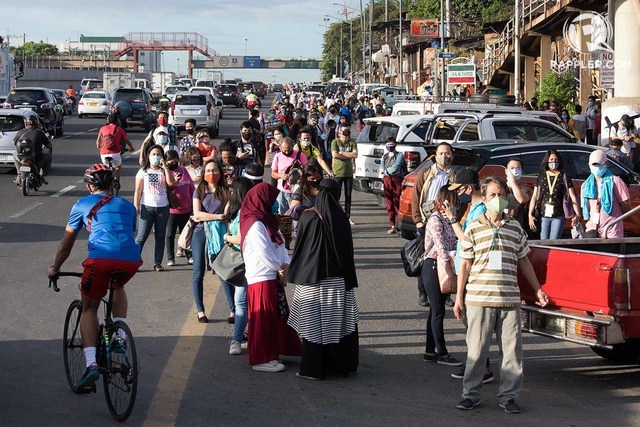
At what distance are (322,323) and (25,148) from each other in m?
16.0

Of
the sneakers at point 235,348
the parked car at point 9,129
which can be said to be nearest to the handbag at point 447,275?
the sneakers at point 235,348

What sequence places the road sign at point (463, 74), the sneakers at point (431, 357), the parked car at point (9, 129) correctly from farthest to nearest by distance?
1. the road sign at point (463, 74)
2. the parked car at point (9, 129)
3. the sneakers at point (431, 357)

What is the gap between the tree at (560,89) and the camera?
3906 cm

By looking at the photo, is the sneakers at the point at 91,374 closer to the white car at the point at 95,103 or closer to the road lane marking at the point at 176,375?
the road lane marking at the point at 176,375

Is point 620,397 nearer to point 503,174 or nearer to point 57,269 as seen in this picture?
point 57,269

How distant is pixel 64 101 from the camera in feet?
201

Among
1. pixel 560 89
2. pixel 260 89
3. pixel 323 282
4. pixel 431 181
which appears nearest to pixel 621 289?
pixel 323 282

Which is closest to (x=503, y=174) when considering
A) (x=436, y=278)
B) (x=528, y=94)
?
(x=436, y=278)

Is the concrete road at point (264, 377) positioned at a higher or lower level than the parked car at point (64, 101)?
lower

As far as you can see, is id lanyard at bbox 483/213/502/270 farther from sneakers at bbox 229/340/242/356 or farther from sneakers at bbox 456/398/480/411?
sneakers at bbox 229/340/242/356

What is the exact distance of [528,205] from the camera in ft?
47.8

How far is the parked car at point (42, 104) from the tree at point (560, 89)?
729 inches

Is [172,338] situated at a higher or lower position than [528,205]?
lower

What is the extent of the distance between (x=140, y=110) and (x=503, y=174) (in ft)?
108
